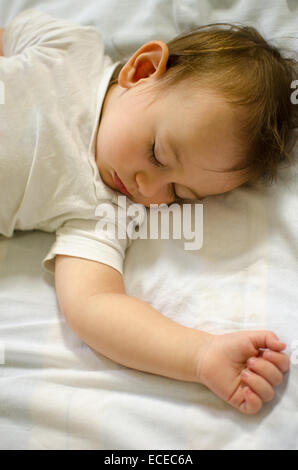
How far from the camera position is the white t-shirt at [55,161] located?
2.90ft

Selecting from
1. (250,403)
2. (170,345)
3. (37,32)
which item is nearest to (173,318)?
(170,345)

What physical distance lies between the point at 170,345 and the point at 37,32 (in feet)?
2.42

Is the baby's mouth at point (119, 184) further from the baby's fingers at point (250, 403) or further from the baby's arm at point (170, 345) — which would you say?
the baby's fingers at point (250, 403)

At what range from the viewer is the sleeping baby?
31.8 inches

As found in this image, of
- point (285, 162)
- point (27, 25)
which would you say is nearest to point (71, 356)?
point (285, 162)

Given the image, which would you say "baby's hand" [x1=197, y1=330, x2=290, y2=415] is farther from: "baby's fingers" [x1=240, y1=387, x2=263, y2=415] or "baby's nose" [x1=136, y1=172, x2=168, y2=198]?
"baby's nose" [x1=136, y1=172, x2=168, y2=198]

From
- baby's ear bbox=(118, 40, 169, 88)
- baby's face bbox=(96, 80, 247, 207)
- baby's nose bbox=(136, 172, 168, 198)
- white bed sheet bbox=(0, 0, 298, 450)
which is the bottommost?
white bed sheet bbox=(0, 0, 298, 450)

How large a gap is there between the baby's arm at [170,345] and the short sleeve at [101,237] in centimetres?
6

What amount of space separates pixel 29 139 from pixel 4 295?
0.30 metres

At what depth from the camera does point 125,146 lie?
87cm

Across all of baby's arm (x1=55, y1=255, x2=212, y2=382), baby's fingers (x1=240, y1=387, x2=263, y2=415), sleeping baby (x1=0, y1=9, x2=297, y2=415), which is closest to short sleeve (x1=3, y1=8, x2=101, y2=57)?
sleeping baby (x1=0, y1=9, x2=297, y2=415)

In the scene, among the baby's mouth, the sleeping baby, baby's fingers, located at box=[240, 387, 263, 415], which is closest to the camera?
baby's fingers, located at box=[240, 387, 263, 415]

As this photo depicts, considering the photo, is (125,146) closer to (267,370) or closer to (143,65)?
(143,65)

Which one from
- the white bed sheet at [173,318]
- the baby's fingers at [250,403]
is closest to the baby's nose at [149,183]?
the white bed sheet at [173,318]
